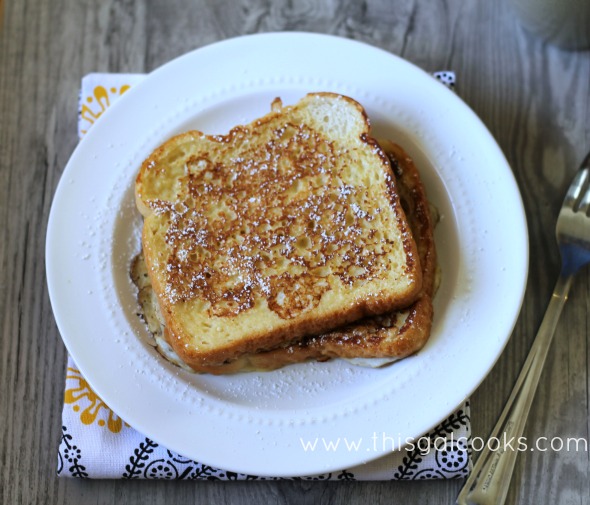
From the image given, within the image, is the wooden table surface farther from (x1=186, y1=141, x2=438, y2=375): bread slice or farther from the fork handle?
(x1=186, y1=141, x2=438, y2=375): bread slice

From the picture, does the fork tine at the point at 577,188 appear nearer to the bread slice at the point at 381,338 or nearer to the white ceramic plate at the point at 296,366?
the white ceramic plate at the point at 296,366

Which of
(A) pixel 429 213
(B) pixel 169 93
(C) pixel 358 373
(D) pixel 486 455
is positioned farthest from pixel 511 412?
(B) pixel 169 93

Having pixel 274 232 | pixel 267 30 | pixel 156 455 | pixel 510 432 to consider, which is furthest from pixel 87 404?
pixel 267 30

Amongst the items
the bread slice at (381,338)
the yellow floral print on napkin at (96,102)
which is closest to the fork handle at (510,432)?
the bread slice at (381,338)

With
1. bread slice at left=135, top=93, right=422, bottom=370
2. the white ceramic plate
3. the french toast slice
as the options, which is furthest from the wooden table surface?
bread slice at left=135, top=93, right=422, bottom=370

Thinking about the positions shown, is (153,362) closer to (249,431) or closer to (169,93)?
(249,431)

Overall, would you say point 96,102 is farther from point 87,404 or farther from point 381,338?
point 381,338
